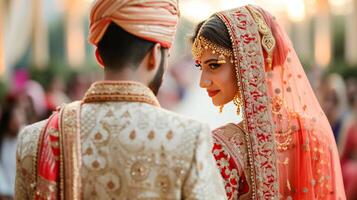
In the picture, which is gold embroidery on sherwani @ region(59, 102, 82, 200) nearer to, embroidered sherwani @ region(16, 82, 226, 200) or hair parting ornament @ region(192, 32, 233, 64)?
embroidered sherwani @ region(16, 82, 226, 200)

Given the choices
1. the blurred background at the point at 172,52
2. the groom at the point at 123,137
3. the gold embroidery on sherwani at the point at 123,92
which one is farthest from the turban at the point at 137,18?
the blurred background at the point at 172,52

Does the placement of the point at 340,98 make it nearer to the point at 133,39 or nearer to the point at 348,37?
the point at 133,39

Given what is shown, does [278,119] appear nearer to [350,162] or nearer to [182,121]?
[182,121]

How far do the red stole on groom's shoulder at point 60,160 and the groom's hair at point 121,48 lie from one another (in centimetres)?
20

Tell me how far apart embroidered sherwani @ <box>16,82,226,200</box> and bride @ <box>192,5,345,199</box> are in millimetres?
561

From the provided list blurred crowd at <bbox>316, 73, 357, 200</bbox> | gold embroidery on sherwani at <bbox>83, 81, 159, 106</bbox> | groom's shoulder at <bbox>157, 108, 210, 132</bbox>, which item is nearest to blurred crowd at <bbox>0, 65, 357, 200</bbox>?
blurred crowd at <bbox>316, 73, 357, 200</bbox>

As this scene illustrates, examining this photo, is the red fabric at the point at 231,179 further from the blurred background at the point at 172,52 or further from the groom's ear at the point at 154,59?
the blurred background at the point at 172,52

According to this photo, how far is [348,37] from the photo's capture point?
19.1m

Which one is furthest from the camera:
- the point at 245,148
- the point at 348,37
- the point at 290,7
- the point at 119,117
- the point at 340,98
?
the point at 348,37

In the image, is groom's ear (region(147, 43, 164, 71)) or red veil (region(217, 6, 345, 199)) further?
red veil (region(217, 6, 345, 199))

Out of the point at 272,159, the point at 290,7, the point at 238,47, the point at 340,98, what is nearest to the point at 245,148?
the point at 272,159

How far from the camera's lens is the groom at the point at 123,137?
2.73 meters

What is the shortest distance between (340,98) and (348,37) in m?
10.7

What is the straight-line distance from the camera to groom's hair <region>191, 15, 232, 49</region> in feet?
11.2
